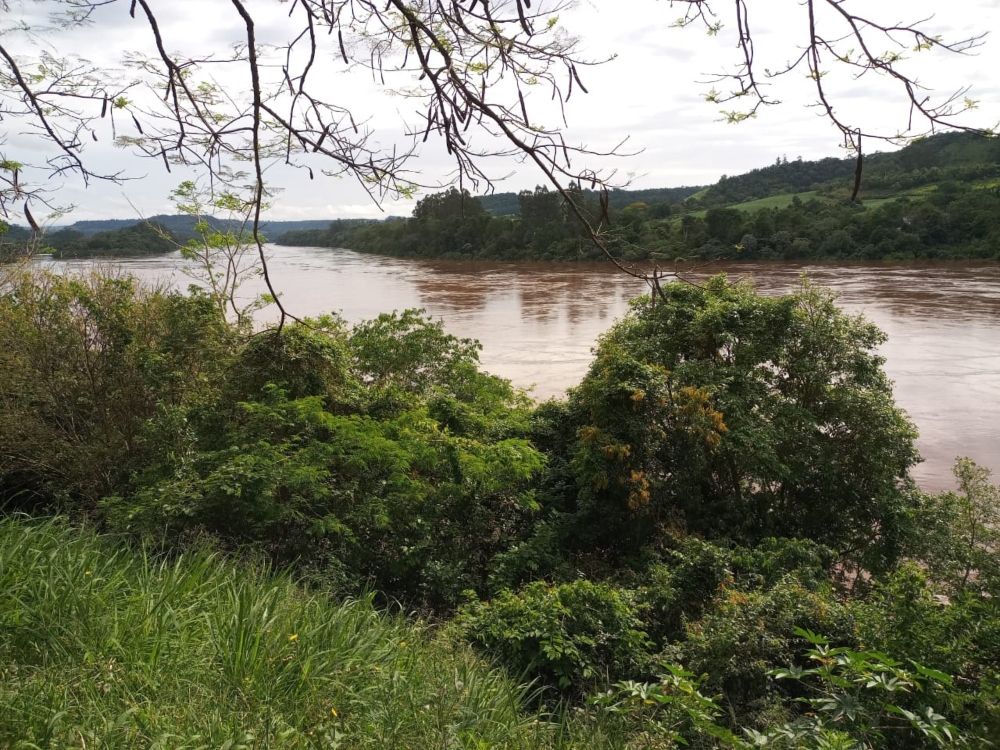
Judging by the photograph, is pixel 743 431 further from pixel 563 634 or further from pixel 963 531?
pixel 563 634

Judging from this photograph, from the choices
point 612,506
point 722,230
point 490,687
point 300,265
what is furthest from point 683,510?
point 300,265

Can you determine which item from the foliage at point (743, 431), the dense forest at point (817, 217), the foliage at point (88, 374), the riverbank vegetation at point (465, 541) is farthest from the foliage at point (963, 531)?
the dense forest at point (817, 217)

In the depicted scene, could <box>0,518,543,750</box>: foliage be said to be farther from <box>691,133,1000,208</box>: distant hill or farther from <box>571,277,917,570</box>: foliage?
<box>691,133,1000,208</box>: distant hill

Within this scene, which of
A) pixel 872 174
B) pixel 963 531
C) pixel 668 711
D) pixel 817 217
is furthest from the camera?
pixel 872 174

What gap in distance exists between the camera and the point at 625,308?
31969mm

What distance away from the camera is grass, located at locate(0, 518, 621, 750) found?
6.70 feet

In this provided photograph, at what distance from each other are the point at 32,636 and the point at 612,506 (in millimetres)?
7066

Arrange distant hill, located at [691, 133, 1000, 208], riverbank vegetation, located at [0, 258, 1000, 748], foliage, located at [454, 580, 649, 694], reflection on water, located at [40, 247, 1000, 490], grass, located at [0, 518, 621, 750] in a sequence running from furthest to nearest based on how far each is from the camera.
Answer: distant hill, located at [691, 133, 1000, 208] < reflection on water, located at [40, 247, 1000, 490] < foliage, located at [454, 580, 649, 694] < riverbank vegetation, located at [0, 258, 1000, 748] < grass, located at [0, 518, 621, 750]

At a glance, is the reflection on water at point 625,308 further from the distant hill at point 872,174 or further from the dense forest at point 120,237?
the distant hill at point 872,174

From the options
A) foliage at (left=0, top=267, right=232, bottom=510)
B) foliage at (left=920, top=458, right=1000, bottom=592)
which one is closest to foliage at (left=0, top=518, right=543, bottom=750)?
foliage at (left=0, top=267, right=232, bottom=510)

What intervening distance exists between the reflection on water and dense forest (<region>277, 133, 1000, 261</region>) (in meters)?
2.08

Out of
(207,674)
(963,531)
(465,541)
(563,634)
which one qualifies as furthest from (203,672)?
(963,531)

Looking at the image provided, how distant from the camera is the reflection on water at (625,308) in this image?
17.6m

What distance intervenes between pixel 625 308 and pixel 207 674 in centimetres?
3053
